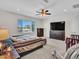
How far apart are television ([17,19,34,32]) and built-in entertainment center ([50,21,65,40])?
2.00m

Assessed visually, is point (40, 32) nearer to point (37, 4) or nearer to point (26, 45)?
point (37, 4)

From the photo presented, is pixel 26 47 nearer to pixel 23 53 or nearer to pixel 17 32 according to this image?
pixel 23 53

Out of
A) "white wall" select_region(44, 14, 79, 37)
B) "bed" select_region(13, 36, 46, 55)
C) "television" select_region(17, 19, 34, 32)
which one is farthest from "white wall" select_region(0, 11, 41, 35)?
"white wall" select_region(44, 14, 79, 37)

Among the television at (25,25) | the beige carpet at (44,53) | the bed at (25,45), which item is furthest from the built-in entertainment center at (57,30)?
the bed at (25,45)

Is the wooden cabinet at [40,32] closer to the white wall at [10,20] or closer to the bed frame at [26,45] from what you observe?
the white wall at [10,20]

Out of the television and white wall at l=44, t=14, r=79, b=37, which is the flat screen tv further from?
the television

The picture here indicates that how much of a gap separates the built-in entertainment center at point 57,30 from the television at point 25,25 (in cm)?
200

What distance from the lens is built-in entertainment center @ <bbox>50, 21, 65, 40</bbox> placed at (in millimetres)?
8274

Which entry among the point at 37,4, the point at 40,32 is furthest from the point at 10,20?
the point at 40,32

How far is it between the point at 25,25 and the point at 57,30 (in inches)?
119

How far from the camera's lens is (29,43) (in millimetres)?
4312

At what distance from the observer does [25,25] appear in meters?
8.19

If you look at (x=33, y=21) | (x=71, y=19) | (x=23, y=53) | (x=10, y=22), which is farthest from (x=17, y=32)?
(x=71, y=19)

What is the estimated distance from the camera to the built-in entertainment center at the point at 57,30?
27.1ft
